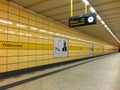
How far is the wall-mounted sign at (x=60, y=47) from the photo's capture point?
10.3 metres

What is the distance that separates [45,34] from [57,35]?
5.56 ft

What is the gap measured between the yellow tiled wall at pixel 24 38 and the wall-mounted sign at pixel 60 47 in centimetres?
41

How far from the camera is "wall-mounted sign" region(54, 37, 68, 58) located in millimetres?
10259

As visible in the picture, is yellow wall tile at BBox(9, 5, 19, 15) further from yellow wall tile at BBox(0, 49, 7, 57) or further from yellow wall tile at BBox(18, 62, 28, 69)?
yellow wall tile at BBox(18, 62, 28, 69)

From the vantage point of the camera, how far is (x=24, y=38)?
726 cm

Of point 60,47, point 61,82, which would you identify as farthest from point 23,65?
point 60,47

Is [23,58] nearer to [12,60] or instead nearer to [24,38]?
[12,60]

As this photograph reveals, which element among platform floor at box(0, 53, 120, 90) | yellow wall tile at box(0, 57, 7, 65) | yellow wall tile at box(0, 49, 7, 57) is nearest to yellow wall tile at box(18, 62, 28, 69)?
platform floor at box(0, 53, 120, 90)

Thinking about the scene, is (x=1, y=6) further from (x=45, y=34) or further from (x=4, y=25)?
(x=45, y=34)

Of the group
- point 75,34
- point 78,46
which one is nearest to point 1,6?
point 75,34

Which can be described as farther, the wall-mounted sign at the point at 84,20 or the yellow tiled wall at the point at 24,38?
the yellow tiled wall at the point at 24,38

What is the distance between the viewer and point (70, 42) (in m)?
12.7

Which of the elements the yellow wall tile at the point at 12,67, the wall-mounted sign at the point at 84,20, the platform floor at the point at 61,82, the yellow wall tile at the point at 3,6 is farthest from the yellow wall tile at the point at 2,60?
the wall-mounted sign at the point at 84,20

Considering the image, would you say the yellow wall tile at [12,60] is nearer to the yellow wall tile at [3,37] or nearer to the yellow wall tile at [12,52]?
the yellow wall tile at [12,52]
